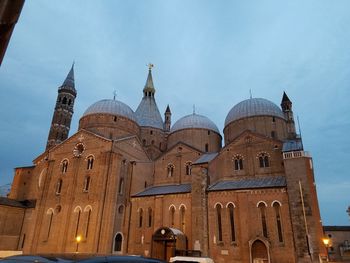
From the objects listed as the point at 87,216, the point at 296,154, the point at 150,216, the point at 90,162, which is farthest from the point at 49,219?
the point at 296,154

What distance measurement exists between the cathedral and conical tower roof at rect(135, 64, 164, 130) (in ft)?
14.2

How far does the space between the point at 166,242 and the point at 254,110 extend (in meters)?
20.7

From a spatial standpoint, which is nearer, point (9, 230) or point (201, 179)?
point (201, 179)

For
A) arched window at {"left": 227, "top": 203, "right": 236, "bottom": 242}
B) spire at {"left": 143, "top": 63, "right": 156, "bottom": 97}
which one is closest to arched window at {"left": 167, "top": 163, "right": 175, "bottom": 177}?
arched window at {"left": 227, "top": 203, "right": 236, "bottom": 242}

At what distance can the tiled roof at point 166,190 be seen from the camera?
1176 inches

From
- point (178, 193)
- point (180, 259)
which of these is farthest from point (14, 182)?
point (180, 259)

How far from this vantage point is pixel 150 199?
3069 centimetres

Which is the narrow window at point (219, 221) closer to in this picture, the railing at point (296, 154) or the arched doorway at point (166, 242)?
the arched doorway at point (166, 242)

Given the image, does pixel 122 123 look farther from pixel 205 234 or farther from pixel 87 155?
pixel 205 234

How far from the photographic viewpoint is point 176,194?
29.3 metres

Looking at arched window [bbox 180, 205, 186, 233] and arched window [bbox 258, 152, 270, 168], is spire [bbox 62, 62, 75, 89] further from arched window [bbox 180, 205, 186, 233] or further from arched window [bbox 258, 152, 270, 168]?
arched window [bbox 258, 152, 270, 168]

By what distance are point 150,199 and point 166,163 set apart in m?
6.80

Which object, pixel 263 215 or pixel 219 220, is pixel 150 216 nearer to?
pixel 219 220

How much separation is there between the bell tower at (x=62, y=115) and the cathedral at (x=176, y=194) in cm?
880
